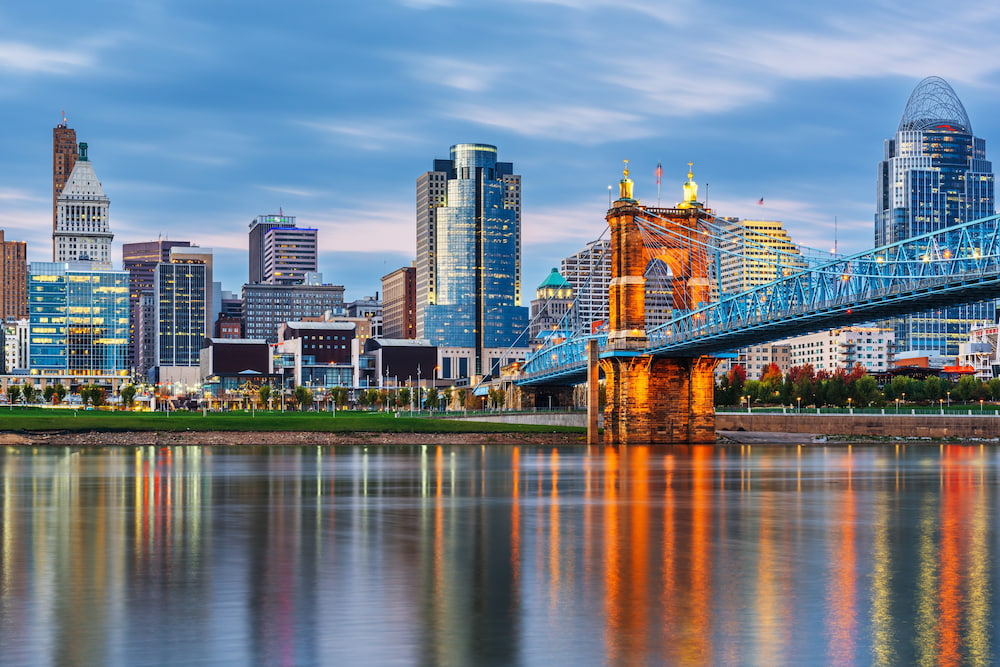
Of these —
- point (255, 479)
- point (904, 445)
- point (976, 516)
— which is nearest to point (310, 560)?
point (976, 516)

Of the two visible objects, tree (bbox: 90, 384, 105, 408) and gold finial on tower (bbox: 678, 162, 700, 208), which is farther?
tree (bbox: 90, 384, 105, 408)

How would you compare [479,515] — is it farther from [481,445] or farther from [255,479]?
[481,445]

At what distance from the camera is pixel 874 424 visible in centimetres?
11088

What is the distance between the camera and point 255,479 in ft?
162

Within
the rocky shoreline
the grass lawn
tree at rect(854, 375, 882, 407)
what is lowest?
the rocky shoreline

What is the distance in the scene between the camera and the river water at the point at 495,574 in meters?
15.4

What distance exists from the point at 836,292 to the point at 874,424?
80.6ft

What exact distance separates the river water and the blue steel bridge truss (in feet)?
85.9

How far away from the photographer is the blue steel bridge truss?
224ft

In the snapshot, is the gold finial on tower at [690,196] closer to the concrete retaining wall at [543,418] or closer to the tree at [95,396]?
the concrete retaining wall at [543,418]

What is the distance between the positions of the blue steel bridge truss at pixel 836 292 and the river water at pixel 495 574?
85.9 feet

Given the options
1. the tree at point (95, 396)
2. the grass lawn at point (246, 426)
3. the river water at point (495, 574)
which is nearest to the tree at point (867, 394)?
the grass lawn at point (246, 426)

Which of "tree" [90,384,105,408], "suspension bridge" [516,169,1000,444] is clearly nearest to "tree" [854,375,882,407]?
"suspension bridge" [516,169,1000,444]

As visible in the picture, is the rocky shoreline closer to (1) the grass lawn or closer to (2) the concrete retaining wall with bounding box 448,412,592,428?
(1) the grass lawn
